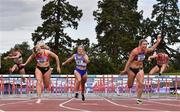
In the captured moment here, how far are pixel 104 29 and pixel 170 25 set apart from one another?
12.8 m

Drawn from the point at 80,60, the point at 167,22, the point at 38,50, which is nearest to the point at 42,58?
the point at 38,50

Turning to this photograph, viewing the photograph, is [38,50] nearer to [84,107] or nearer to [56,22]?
[84,107]

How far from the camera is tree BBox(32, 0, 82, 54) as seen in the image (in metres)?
83.1

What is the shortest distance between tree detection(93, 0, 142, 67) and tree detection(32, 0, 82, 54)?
6.27 metres

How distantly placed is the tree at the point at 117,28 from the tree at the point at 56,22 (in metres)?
6.27

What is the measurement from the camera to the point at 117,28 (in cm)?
8869

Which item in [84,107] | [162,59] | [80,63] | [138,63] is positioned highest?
[162,59]

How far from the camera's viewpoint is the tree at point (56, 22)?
8306cm

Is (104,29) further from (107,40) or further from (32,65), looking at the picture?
(32,65)

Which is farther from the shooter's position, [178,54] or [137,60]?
[178,54]

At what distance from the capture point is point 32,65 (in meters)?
64.0

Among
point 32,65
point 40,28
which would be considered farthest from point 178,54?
point 32,65

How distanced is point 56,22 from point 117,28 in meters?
10.0

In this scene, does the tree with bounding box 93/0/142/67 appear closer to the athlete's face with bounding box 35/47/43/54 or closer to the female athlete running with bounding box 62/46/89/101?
the female athlete running with bounding box 62/46/89/101
